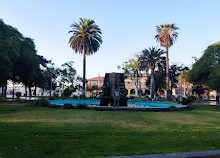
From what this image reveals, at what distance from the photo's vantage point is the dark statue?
59.9 feet

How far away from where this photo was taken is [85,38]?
39.7 metres

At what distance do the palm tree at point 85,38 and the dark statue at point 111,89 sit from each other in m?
20.9

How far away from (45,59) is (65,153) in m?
52.3

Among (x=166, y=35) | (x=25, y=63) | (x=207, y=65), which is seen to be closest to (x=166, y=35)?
(x=166, y=35)

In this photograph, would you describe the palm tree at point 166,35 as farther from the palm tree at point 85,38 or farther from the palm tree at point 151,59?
the palm tree at point 85,38

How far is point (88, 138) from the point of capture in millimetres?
5410

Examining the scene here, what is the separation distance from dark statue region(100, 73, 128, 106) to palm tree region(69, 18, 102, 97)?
2087 centimetres

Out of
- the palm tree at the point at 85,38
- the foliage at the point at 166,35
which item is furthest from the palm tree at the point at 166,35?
the palm tree at the point at 85,38

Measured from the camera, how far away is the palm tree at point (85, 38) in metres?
39.7

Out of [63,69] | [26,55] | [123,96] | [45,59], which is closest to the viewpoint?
[123,96]

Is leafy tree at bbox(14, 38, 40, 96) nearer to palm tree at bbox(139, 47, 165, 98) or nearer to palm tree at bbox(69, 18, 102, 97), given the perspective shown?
palm tree at bbox(69, 18, 102, 97)

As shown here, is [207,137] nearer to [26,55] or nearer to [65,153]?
[65,153]

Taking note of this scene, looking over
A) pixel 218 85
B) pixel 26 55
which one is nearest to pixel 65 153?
pixel 218 85

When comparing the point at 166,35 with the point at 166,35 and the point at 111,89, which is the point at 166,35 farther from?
the point at 111,89
